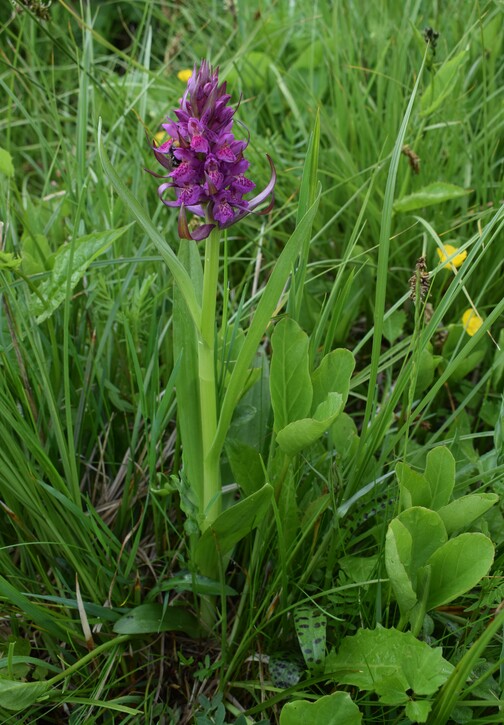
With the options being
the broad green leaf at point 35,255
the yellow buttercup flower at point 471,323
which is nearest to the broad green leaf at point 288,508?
Result: the yellow buttercup flower at point 471,323

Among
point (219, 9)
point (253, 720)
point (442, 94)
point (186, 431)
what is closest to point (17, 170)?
point (219, 9)

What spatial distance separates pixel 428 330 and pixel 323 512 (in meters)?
0.39

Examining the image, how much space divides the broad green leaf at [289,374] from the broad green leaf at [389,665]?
1.25 feet

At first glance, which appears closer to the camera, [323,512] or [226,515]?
[226,515]

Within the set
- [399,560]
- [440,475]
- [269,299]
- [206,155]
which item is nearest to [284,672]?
[399,560]

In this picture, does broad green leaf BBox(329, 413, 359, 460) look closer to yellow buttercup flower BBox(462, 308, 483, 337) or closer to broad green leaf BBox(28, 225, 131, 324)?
yellow buttercup flower BBox(462, 308, 483, 337)

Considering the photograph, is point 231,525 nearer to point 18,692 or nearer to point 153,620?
point 153,620

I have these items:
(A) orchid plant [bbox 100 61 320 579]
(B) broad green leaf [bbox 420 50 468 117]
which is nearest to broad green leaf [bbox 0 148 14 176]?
(A) orchid plant [bbox 100 61 320 579]

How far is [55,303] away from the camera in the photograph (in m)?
1.43

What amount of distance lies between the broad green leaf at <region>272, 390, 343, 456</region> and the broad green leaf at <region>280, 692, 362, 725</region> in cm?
38

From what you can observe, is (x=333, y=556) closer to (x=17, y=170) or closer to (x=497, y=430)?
(x=497, y=430)

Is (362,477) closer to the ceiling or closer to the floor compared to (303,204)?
closer to the floor

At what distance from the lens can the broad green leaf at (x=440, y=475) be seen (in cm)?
116

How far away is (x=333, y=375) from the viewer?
4.05ft
